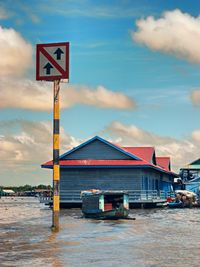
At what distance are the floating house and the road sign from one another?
2447cm

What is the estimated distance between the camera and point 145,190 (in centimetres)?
4747

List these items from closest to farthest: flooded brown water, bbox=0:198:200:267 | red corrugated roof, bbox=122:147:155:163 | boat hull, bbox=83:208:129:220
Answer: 1. flooded brown water, bbox=0:198:200:267
2. boat hull, bbox=83:208:129:220
3. red corrugated roof, bbox=122:147:155:163

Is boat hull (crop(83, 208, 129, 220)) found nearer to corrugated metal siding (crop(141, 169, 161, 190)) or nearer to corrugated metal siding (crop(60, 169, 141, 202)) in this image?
corrugated metal siding (crop(60, 169, 141, 202))

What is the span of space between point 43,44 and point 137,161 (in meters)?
26.2

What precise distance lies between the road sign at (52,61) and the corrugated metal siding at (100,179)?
2564cm

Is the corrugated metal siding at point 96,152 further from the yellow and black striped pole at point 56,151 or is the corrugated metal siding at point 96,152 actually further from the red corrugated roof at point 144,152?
the yellow and black striped pole at point 56,151

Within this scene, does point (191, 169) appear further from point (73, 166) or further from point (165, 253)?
point (165, 253)

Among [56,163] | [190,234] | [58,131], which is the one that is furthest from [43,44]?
[190,234]

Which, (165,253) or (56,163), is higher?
(56,163)

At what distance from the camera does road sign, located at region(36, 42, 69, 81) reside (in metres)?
20.4

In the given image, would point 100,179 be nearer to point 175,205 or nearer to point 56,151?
Result: point 175,205

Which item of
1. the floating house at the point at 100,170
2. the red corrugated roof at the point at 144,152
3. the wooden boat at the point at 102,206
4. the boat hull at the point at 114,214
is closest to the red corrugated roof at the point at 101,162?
the floating house at the point at 100,170

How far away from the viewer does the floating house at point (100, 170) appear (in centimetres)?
4494

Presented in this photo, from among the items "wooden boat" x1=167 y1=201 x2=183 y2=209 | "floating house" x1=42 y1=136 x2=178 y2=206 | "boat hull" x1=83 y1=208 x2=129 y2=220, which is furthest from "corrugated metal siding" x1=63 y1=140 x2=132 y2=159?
"boat hull" x1=83 y1=208 x2=129 y2=220
